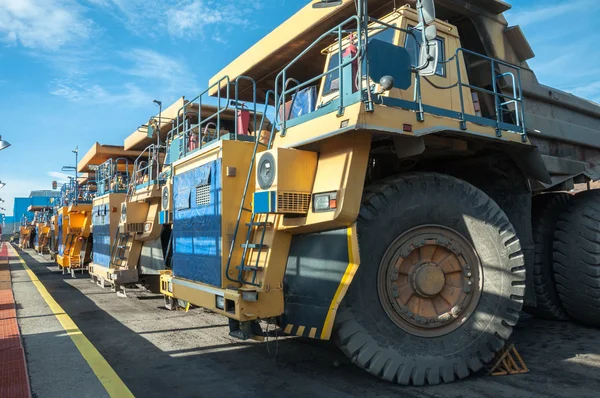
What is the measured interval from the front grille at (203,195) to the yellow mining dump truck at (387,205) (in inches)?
1.0

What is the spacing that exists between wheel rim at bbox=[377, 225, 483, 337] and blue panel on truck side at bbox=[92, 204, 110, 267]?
8.01 m

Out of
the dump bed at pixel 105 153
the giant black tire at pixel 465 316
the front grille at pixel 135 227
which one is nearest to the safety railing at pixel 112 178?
the dump bed at pixel 105 153

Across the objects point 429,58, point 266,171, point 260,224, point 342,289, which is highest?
point 429,58

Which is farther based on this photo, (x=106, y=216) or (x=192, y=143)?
(x=106, y=216)

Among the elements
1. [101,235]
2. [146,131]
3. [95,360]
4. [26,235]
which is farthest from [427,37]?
[26,235]

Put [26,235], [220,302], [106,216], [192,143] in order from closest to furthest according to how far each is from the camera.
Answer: [220,302], [192,143], [106,216], [26,235]

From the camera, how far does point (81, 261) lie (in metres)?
14.4

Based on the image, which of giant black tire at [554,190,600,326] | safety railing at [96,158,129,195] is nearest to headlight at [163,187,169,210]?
safety railing at [96,158,129,195]

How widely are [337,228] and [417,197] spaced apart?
2.95ft

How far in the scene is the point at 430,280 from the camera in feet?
13.7

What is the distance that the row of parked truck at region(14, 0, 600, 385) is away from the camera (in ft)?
12.5

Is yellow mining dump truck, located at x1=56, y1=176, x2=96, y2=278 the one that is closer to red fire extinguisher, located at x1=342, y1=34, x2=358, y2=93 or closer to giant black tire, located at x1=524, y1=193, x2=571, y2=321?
red fire extinguisher, located at x1=342, y1=34, x2=358, y2=93

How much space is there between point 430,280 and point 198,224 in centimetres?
248

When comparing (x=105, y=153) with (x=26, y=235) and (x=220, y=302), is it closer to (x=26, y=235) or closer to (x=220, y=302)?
(x=220, y=302)
